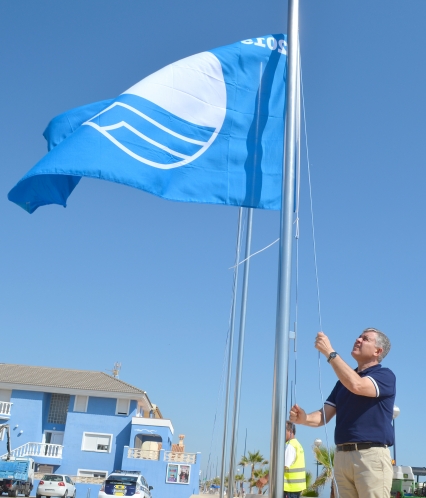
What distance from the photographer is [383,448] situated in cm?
453

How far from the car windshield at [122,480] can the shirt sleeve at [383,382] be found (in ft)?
68.7

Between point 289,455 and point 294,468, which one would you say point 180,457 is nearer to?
point 294,468

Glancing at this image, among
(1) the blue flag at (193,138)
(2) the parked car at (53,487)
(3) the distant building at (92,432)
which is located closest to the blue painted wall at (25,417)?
(3) the distant building at (92,432)

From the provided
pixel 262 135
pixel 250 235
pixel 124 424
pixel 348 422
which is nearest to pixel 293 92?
pixel 262 135

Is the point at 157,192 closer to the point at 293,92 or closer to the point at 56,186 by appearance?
the point at 56,186

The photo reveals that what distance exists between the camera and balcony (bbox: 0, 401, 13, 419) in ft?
142

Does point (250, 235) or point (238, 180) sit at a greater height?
point (250, 235)

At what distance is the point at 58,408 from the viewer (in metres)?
45.1

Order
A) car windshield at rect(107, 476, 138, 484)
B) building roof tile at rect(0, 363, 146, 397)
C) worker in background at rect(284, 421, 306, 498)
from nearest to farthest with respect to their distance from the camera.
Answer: worker in background at rect(284, 421, 306, 498) < car windshield at rect(107, 476, 138, 484) < building roof tile at rect(0, 363, 146, 397)

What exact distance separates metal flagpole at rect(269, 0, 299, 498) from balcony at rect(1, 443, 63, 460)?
3941 cm

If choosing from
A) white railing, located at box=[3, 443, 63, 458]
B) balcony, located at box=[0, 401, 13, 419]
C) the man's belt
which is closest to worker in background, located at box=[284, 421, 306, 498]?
the man's belt

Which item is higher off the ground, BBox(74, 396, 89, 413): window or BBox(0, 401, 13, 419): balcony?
BBox(74, 396, 89, 413): window

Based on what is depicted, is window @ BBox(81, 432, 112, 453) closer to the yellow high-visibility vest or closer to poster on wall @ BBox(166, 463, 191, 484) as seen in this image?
poster on wall @ BBox(166, 463, 191, 484)

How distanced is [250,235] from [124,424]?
30.9 metres
